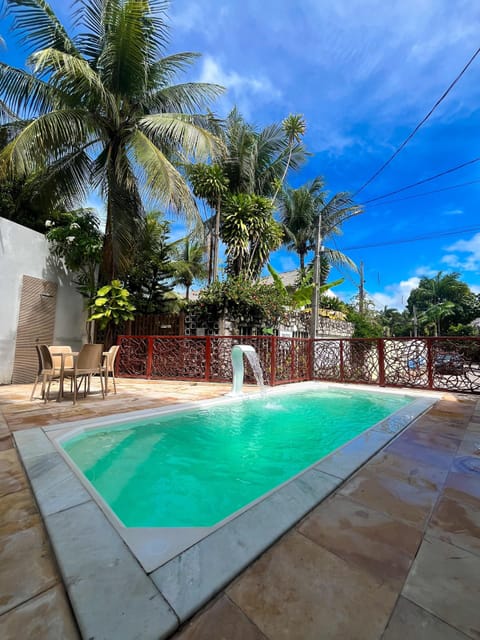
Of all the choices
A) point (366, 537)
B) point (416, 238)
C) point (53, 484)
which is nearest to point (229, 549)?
point (366, 537)

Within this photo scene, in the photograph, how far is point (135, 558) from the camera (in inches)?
57.8

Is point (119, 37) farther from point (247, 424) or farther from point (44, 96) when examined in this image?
point (247, 424)

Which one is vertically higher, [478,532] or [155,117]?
[155,117]

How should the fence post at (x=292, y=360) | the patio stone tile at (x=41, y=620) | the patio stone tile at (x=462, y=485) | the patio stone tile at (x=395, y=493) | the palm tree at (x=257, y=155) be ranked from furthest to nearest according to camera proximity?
the palm tree at (x=257, y=155)
the fence post at (x=292, y=360)
the patio stone tile at (x=462, y=485)
the patio stone tile at (x=395, y=493)
the patio stone tile at (x=41, y=620)

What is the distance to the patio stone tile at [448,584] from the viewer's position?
46.1 inches

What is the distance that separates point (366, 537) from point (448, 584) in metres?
0.40

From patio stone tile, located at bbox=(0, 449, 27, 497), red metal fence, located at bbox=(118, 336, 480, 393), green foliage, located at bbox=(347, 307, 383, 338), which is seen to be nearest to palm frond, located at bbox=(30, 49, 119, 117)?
red metal fence, located at bbox=(118, 336, 480, 393)

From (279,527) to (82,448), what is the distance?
266cm

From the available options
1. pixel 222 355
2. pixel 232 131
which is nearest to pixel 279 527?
pixel 222 355

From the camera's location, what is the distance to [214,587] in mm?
1286

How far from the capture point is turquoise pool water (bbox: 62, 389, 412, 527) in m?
2.34

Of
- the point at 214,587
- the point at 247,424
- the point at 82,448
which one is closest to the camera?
the point at 214,587

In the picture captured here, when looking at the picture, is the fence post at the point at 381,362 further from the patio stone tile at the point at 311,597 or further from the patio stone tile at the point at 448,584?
the patio stone tile at the point at 311,597

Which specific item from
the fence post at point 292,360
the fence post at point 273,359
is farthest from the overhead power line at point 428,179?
the fence post at point 273,359
